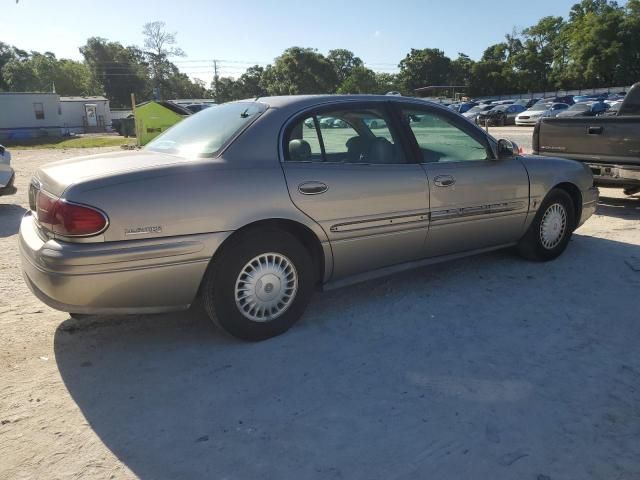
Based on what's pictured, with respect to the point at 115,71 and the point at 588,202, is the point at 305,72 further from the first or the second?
the point at 588,202

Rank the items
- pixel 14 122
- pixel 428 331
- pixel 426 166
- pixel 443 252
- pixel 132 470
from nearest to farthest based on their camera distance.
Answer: pixel 132 470 → pixel 428 331 → pixel 426 166 → pixel 443 252 → pixel 14 122

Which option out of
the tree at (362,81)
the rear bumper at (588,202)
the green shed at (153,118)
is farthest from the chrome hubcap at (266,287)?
the tree at (362,81)

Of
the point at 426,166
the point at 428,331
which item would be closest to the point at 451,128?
the point at 426,166

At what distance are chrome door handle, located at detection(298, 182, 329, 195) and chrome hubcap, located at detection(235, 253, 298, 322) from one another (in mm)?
457

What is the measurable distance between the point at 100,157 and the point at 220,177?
1052mm

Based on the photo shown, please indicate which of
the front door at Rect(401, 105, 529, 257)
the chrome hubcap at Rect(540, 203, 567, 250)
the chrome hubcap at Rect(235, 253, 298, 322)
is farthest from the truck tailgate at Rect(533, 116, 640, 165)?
the chrome hubcap at Rect(235, 253, 298, 322)

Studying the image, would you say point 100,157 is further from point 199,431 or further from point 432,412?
point 432,412

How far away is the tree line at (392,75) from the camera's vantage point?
234ft

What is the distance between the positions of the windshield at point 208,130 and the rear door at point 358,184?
0.36 m

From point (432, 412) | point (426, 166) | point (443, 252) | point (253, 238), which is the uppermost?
point (426, 166)

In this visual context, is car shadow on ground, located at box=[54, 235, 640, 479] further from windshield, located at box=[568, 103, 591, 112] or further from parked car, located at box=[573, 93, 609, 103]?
parked car, located at box=[573, 93, 609, 103]

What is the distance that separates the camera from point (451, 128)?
178 inches

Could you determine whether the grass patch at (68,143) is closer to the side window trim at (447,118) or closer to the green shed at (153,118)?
the green shed at (153,118)

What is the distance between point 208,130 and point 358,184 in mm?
1160
